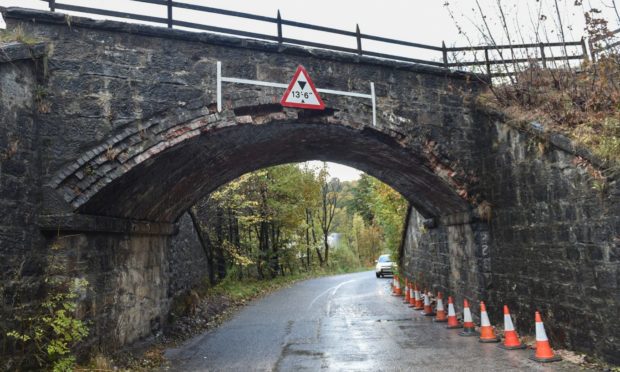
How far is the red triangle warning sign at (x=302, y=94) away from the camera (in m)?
7.68

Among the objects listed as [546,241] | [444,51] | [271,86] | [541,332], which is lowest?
[541,332]

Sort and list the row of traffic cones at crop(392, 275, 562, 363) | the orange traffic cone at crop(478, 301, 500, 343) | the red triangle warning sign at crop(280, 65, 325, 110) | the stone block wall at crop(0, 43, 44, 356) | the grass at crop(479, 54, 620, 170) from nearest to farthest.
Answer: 1. the stone block wall at crop(0, 43, 44, 356)
2. the grass at crop(479, 54, 620, 170)
3. the row of traffic cones at crop(392, 275, 562, 363)
4. the red triangle warning sign at crop(280, 65, 325, 110)
5. the orange traffic cone at crop(478, 301, 500, 343)

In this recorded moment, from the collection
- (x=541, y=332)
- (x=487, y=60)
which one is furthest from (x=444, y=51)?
(x=541, y=332)

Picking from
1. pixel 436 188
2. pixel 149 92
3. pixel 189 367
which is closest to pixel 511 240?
pixel 436 188

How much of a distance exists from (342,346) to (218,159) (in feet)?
13.9

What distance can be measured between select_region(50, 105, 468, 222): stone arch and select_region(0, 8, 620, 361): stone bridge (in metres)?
0.03

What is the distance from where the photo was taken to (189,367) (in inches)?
279

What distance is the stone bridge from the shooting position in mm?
6113

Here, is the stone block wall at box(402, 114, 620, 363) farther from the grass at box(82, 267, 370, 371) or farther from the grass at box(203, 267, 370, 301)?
the grass at box(203, 267, 370, 301)

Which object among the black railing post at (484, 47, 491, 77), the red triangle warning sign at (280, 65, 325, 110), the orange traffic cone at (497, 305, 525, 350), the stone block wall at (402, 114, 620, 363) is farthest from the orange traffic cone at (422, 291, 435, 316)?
the red triangle warning sign at (280, 65, 325, 110)

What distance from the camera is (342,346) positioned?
8.00 m

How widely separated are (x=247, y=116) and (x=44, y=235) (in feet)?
11.2

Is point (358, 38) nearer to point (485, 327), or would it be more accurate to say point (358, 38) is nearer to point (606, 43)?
point (606, 43)

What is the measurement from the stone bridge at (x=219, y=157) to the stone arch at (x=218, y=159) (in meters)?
0.03
